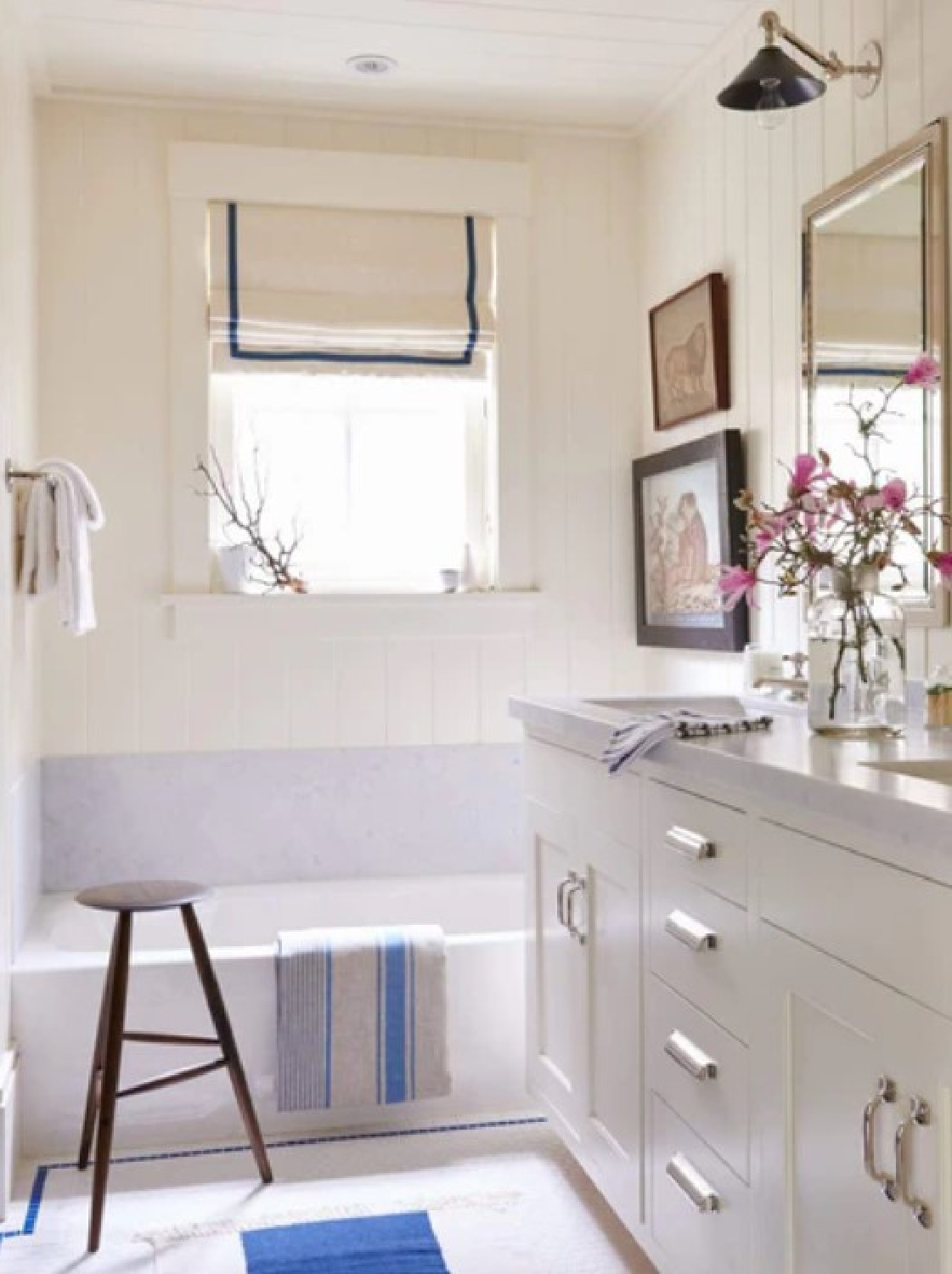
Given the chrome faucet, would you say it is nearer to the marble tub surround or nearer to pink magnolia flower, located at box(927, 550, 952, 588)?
the marble tub surround

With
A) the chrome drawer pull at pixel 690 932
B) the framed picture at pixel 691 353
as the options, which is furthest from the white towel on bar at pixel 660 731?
the framed picture at pixel 691 353

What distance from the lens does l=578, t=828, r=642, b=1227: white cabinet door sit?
213 centimetres

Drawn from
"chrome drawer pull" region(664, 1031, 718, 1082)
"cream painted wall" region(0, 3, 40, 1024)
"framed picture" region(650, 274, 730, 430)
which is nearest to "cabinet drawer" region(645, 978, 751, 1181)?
"chrome drawer pull" region(664, 1031, 718, 1082)

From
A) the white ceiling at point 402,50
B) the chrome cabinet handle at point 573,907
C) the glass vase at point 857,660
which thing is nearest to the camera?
the glass vase at point 857,660

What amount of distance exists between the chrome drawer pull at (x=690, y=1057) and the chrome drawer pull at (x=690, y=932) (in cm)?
14

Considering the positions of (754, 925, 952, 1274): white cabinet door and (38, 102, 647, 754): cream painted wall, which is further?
(38, 102, 647, 754): cream painted wall

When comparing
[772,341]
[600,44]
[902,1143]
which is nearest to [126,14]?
[600,44]

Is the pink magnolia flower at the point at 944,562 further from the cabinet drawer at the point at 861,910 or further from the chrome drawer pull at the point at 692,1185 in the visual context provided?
the chrome drawer pull at the point at 692,1185

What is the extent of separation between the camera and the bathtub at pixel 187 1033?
2.82m

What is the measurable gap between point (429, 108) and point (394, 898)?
2.07 metres

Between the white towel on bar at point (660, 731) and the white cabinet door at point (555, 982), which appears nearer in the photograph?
the white towel on bar at point (660, 731)

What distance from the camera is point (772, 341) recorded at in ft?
9.57

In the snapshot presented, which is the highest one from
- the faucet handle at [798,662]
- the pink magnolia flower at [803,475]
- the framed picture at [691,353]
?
the framed picture at [691,353]

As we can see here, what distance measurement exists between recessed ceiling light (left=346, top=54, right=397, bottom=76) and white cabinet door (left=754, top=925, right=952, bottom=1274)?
2409 mm
